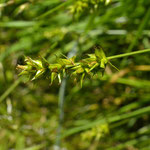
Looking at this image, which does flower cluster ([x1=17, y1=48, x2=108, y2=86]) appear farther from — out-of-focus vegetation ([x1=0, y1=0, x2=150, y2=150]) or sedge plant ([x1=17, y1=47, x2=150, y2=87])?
out-of-focus vegetation ([x1=0, y1=0, x2=150, y2=150])

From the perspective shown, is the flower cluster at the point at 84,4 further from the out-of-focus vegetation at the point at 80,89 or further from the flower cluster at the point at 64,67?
the flower cluster at the point at 64,67

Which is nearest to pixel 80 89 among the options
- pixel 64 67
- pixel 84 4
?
pixel 84 4

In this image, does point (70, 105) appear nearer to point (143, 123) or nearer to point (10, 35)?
point (143, 123)

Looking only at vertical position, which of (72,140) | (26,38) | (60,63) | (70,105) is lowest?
(72,140)

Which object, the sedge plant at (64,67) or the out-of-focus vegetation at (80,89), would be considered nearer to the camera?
the sedge plant at (64,67)

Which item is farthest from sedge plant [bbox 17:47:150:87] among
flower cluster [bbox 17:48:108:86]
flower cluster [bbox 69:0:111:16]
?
flower cluster [bbox 69:0:111:16]

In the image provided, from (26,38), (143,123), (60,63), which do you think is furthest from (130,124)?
(60,63)

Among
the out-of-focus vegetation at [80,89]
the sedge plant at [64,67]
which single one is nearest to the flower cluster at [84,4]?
the out-of-focus vegetation at [80,89]

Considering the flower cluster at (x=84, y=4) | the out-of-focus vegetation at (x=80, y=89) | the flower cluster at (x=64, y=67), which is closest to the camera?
the flower cluster at (x=64, y=67)
